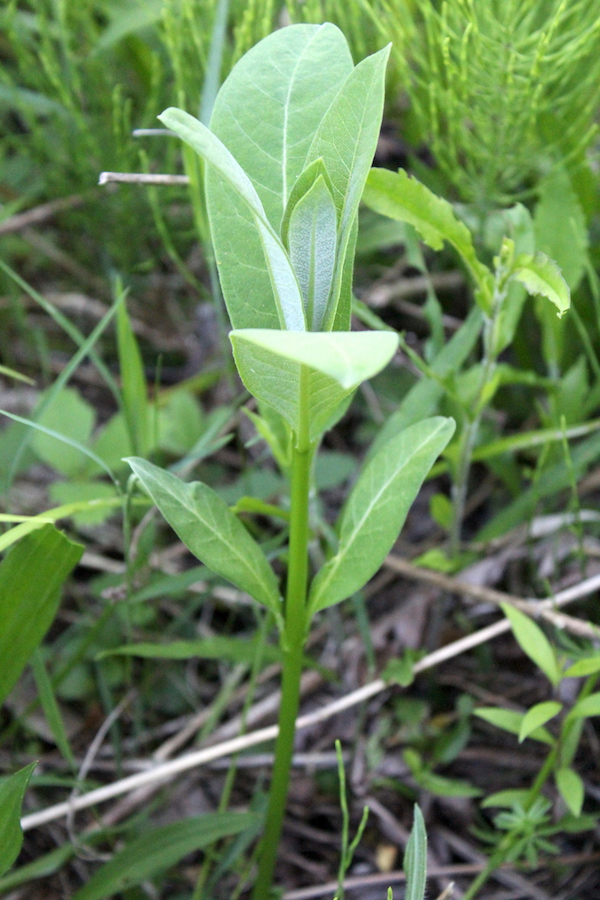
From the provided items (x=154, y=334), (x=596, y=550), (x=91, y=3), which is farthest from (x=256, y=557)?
(x=91, y=3)

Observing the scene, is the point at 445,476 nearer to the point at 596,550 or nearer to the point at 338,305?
the point at 596,550

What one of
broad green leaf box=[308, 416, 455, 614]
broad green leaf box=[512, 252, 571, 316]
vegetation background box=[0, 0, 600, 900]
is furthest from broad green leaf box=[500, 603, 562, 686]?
broad green leaf box=[512, 252, 571, 316]

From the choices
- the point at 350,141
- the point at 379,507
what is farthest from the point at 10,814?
the point at 350,141

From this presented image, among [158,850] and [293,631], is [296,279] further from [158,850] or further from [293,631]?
[158,850]

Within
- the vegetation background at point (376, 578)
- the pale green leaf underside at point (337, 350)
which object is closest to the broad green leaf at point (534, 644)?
the vegetation background at point (376, 578)

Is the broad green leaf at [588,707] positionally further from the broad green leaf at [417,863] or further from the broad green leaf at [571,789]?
the broad green leaf at [417,863]

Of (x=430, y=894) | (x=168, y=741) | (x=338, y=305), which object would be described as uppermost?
(x=338, y=305)

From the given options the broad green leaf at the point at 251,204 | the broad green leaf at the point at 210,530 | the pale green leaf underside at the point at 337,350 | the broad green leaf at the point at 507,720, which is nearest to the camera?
the pale green leaf underside at the point at 337,350
